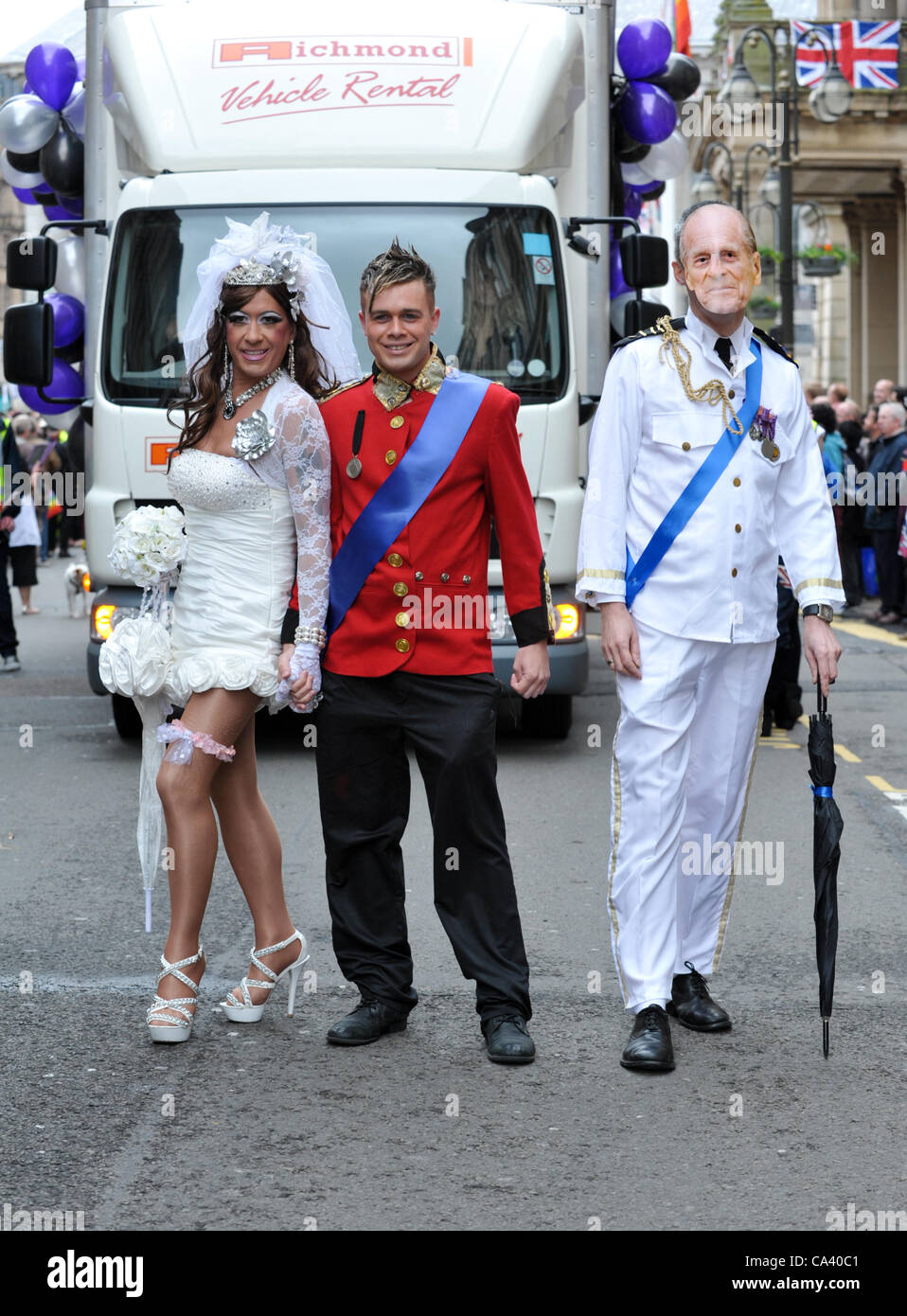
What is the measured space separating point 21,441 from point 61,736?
16631mm

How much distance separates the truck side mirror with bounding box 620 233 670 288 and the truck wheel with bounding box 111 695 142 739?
334 centimetres

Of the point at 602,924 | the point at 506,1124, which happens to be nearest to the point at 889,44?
the point at 602,924

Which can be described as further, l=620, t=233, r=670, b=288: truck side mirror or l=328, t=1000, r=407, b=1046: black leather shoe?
l=620, t=233, r=670, b=288: truck side mirror

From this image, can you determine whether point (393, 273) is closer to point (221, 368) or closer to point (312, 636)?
point (221, 368)

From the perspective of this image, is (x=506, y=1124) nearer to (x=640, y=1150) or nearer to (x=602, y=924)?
(x=640, y=1150)

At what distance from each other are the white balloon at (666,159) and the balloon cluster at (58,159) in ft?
10.3

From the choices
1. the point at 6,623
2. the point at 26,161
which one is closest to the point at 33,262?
the point at 26,161

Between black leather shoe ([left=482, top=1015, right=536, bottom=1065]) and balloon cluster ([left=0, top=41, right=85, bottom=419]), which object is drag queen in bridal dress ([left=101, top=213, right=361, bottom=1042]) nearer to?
black leather shoe ([left=482, top=1015, right=536, bottom=1065])

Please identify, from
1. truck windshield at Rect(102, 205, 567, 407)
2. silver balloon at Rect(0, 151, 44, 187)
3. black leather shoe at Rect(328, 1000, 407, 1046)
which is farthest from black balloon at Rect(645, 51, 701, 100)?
black leather shoe at Rect(328, 1000, 407, 1046)

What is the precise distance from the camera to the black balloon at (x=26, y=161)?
11.8m

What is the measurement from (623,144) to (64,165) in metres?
3.08

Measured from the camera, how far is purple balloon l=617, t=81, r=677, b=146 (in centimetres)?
1091

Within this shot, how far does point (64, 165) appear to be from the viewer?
1112 cm
